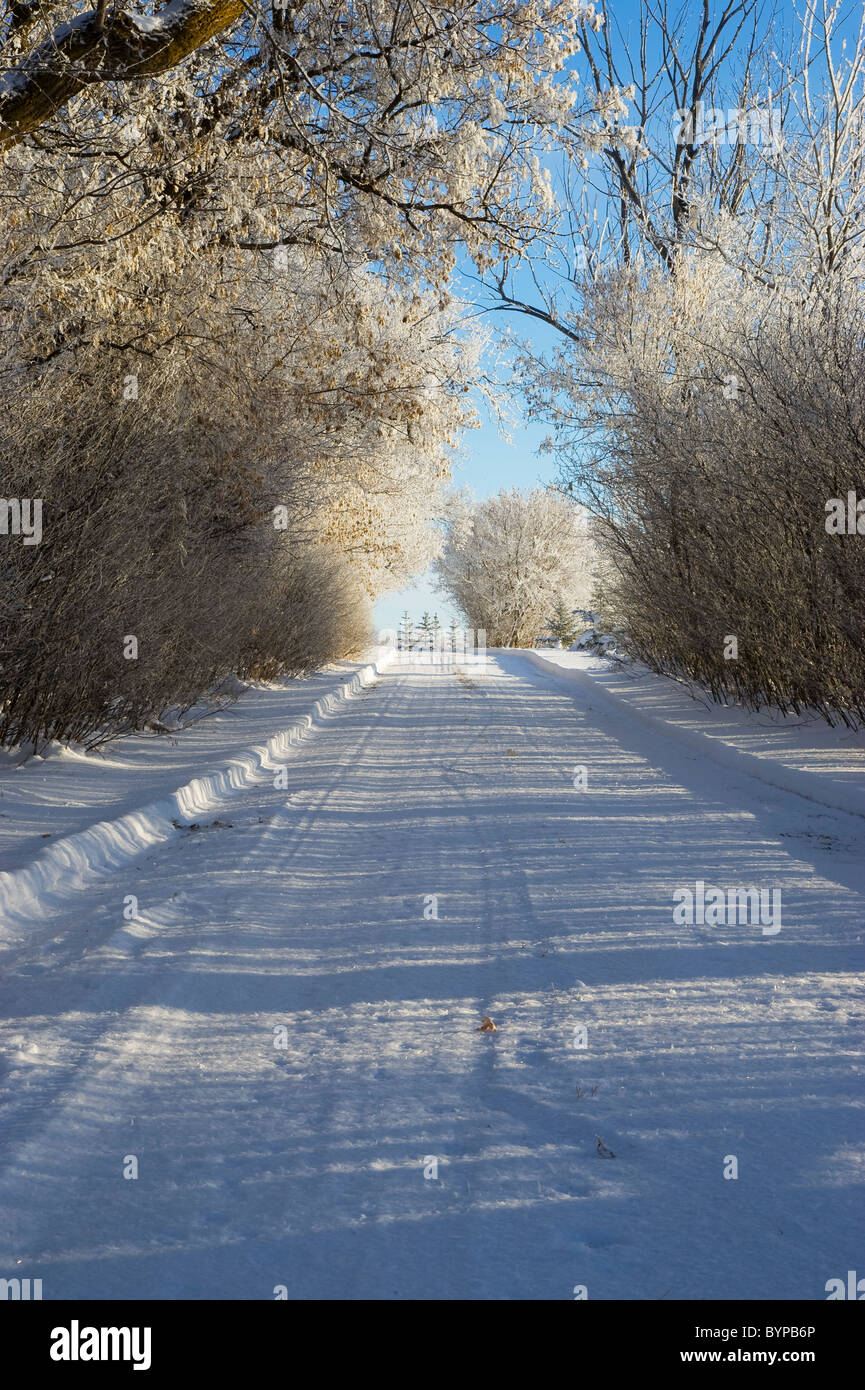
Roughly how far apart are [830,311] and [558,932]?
9.02 metres

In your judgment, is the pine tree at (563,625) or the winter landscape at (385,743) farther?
the pine tree at (563,625)

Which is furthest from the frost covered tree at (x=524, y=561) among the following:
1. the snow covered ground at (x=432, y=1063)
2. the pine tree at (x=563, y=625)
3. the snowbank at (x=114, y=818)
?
the snow covered ground at (x=432, y=1063)

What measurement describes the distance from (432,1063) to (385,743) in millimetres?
8676

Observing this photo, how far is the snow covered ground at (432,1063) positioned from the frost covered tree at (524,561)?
148 ft

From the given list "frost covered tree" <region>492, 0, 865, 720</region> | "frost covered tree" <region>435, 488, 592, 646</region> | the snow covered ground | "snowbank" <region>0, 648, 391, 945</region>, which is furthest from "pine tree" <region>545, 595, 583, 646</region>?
the snow covered ground

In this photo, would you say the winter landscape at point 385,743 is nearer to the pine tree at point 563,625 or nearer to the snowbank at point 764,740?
the snowbank at point 764,740

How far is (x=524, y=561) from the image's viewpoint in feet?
173

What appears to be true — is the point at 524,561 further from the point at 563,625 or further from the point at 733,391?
the point at 733,391

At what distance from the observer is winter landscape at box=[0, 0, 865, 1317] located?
2.76 metres

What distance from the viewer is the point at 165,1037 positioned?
12.4 feet

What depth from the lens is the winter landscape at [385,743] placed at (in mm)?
2764

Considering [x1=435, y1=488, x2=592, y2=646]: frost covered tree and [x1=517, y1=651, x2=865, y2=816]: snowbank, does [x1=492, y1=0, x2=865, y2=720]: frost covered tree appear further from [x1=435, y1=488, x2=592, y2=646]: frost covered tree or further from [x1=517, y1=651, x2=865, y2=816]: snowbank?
[x1=435, y1=488, x2=592, y2=646]: frost covered tree

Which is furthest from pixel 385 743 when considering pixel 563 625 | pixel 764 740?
pixel 563 625

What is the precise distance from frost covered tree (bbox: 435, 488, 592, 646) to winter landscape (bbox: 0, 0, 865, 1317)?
30.5 meters
